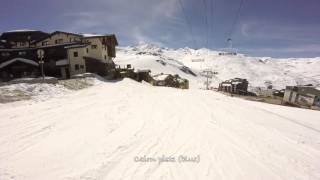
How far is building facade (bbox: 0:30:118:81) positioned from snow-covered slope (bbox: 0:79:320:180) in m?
27.5

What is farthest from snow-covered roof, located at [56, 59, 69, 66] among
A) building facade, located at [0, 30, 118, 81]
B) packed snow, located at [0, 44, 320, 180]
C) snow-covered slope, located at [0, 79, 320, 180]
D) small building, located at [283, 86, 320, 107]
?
small building, located at [283, 86, 320, 107]

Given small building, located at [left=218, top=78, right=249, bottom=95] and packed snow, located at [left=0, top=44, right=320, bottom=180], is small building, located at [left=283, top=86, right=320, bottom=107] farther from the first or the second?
packed snow, located at [left=0, top=44, right=320, bottom=180]

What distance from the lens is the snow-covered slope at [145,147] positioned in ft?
25.3

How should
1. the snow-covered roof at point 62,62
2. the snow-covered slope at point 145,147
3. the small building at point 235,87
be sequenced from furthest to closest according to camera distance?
1. the small building at point 235,87
2. the snow-covered roof at point 62,62
3. the snow-covered slope at point 145,147

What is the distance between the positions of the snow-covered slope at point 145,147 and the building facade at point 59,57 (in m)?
27.5

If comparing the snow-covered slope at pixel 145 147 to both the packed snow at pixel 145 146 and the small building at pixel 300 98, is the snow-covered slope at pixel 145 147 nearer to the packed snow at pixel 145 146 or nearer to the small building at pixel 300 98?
the packed snow at pixel 145 146

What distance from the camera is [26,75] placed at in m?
41.0

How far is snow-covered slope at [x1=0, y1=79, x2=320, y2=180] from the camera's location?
7.72m

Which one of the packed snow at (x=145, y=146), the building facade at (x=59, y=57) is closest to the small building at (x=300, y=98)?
the packed snow at (x=145, y=146)

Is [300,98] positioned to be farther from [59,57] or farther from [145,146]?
[59,57]

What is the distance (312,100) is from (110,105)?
31.7 meters

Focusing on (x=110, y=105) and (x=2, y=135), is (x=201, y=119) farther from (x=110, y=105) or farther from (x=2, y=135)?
(x=2, y=135)

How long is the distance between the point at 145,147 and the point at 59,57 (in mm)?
38683

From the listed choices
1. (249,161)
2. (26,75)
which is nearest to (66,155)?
(249,161)
